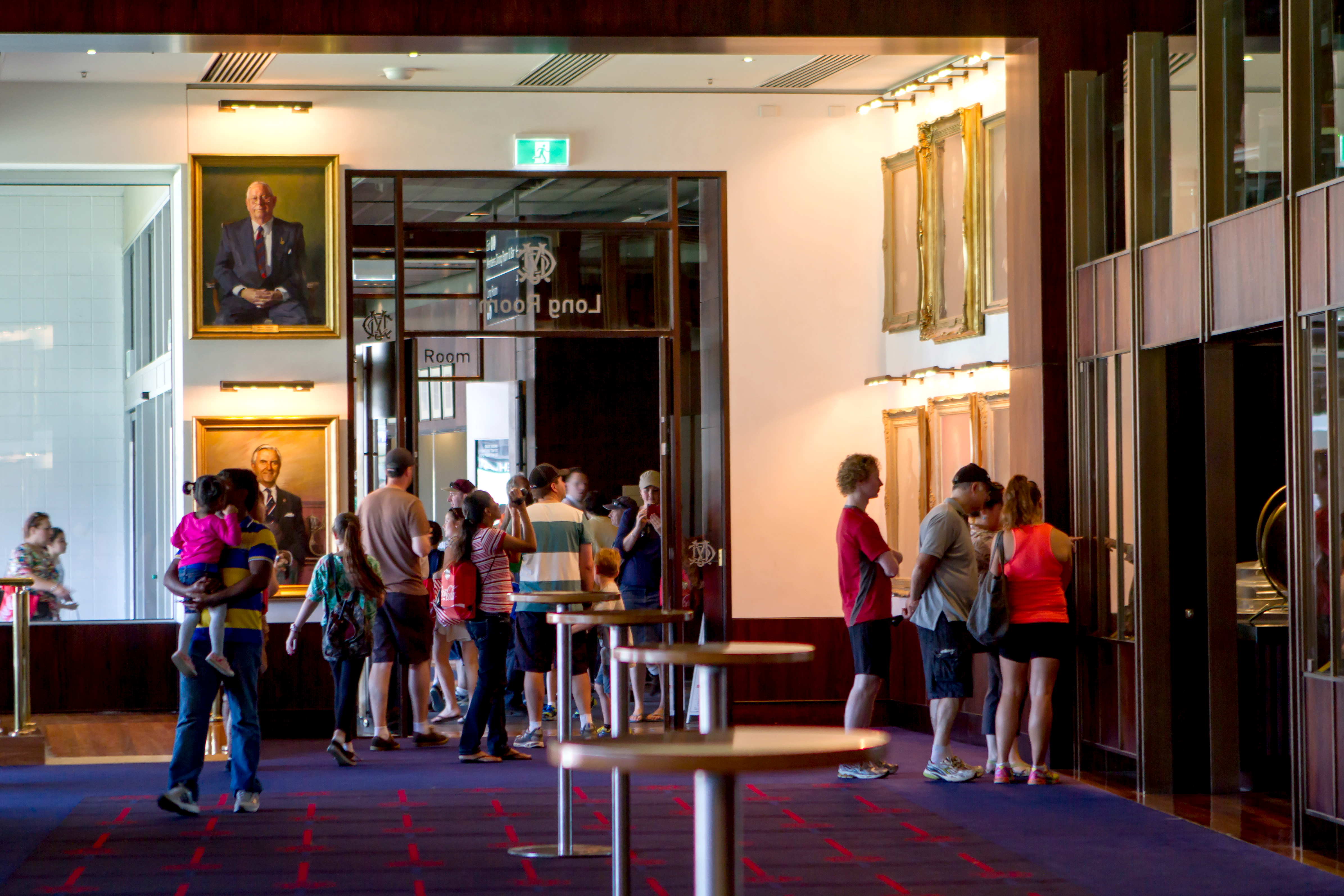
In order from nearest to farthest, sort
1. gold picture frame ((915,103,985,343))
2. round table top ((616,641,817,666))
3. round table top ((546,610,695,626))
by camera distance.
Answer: round table top ((616,641,817,666)), round table top ((546,610,695,626)), gold picture frame ((915,103,985,343))

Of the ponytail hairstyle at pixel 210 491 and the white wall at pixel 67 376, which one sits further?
the white wall at pixel 67 376

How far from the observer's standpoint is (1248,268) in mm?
6578

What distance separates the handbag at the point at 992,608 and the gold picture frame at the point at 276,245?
4688mm

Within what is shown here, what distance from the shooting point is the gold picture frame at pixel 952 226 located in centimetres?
951

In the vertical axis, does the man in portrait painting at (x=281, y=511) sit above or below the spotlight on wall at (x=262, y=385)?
below

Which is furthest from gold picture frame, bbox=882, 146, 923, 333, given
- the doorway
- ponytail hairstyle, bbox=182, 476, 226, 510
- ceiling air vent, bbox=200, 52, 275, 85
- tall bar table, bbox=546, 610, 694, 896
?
ponytail hairstyle, bbox=182, 476, 226, 510

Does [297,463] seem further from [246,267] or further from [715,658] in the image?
[715,658]

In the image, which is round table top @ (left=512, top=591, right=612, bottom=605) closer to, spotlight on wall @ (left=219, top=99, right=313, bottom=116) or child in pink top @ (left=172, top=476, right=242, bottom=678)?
child in pink top @ (left=172, top=476, right=242, bottom=678)

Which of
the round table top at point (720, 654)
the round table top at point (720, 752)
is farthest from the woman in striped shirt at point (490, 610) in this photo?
the round table top at point (720, 752)

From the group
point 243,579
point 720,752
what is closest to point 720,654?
point 720,752

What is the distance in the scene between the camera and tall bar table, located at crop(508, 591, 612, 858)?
5.98 meters

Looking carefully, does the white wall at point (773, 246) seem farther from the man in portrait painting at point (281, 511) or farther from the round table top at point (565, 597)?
the round table top at point (565, 597)

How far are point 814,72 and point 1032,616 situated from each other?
4.15 m

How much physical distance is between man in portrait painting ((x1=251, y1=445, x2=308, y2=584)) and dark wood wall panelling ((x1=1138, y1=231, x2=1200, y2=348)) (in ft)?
17.6
